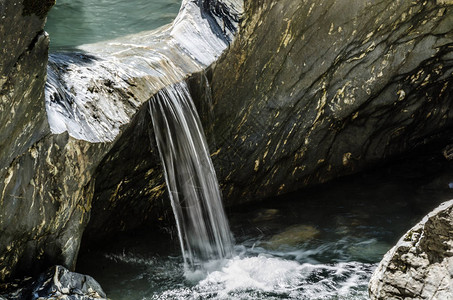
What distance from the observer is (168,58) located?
4.51 meters

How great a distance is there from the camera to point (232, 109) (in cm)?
503

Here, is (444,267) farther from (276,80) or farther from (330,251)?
(276,80)

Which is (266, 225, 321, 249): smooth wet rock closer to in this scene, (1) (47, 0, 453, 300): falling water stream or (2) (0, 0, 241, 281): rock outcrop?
(1) (47, 0, 453, 300): falling water stream

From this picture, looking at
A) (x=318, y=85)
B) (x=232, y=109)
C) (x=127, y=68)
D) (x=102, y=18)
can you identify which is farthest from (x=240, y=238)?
(x=102, y=18)

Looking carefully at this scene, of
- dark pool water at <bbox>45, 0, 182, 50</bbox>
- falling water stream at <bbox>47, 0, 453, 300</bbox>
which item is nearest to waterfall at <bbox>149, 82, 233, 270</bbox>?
falling water stream at <bbox>47, 0, 453, 300</bbox>

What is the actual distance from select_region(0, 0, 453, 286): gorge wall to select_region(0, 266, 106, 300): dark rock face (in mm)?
134

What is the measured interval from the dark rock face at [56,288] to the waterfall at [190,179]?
3.89 ft

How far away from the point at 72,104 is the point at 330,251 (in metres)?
2.34

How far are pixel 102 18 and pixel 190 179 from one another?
2.86 meters

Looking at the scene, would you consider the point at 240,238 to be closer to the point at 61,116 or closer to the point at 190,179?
→ the point at 190,179

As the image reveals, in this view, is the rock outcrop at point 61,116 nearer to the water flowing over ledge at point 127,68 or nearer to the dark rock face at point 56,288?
the water flowing over ledge at point 127,68

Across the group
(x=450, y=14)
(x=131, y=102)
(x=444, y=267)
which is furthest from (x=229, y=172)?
(x=444, y=267)

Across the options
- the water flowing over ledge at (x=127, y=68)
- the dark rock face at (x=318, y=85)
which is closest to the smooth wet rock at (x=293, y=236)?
the dark rock face at (x=318, y=85)

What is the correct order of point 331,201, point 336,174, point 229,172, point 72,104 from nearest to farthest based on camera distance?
point 72,104
point 229,172
point 331,201
point 336,174
